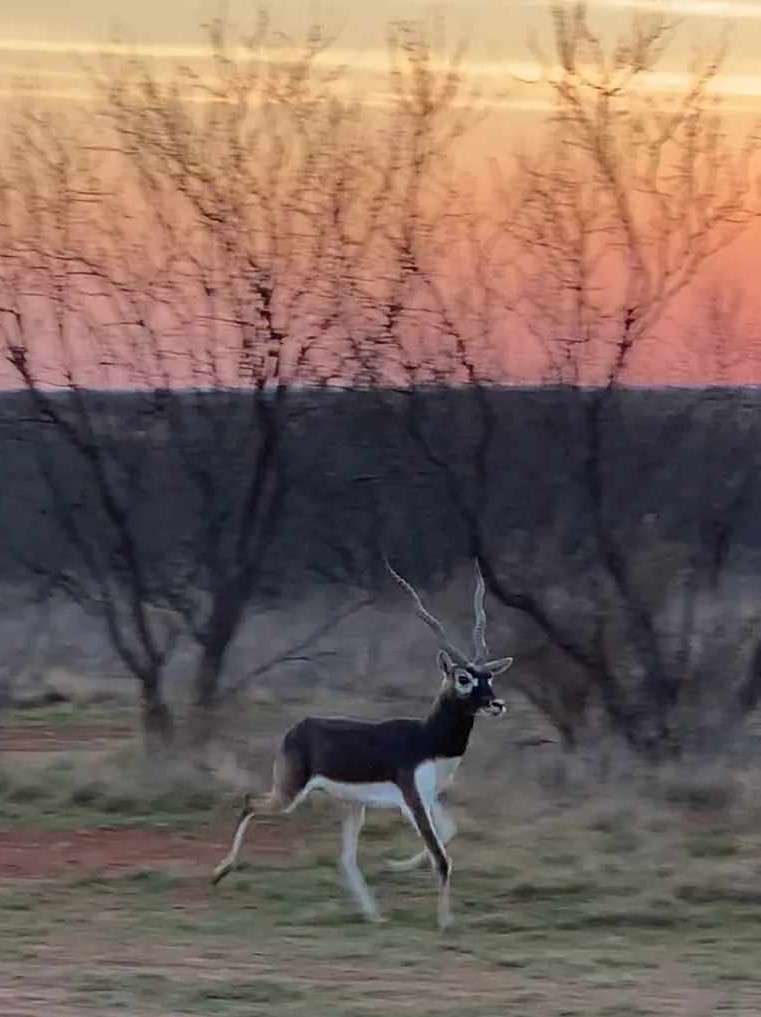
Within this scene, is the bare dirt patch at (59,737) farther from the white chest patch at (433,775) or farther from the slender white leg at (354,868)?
the white chest patch at (433,775)

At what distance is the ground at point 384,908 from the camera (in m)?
9.16

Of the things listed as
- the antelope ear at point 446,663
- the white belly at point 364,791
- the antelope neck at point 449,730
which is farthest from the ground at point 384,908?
the antelope ear at point 446,663

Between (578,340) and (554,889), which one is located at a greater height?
(578,340)

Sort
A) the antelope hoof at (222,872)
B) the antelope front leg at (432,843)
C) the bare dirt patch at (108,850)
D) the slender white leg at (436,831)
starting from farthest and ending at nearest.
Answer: the bare dirt patch at (108,850), the antelope hoof at (222,872), the slender white leg at (436,831), the antelope front leg at (432,843)

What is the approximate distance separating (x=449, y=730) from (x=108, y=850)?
11.2 ft

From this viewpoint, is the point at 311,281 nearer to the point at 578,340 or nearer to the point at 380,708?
the point at 578,340

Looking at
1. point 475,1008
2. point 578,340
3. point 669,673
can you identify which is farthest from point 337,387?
point 475,1008

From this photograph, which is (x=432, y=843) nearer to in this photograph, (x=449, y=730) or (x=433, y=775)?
(x=433, y=775)

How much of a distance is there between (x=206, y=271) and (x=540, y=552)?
3512 millimetres

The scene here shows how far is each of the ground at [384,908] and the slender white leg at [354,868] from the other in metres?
0.10

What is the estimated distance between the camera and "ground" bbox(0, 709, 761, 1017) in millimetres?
9164

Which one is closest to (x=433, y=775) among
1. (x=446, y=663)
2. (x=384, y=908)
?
(x=446, y=663)

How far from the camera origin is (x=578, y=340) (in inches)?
614

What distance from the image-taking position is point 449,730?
1110 centimetres
